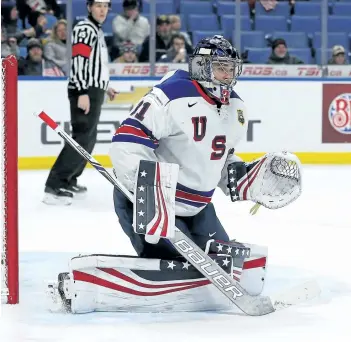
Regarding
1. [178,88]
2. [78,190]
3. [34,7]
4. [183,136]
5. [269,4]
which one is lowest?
[78,190]

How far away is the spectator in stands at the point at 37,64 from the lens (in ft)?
25.8

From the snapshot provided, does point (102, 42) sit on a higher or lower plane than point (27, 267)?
higher

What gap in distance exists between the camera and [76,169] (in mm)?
6504

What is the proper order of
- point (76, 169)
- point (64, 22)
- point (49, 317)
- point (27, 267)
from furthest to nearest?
point (64, 22)
point (76, 169)
point (27, 267)
point (49, 317)

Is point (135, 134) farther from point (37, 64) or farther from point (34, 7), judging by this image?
point (34, 7)

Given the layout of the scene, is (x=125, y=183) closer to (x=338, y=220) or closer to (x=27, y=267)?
(x=27, y=267)

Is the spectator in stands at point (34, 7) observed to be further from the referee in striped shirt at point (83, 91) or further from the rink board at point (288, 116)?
the referee in striped shirt at point (83, 91)

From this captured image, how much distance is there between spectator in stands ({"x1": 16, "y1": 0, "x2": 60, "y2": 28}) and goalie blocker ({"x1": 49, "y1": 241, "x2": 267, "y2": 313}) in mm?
4702

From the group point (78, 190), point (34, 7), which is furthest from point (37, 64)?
point (78, 190)

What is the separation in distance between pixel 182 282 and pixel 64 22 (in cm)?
453

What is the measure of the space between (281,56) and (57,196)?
279 centimetres

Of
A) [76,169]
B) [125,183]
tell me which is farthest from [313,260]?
[76,169]

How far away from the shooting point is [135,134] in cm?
355

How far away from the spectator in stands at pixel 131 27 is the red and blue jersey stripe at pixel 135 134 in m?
4.62
